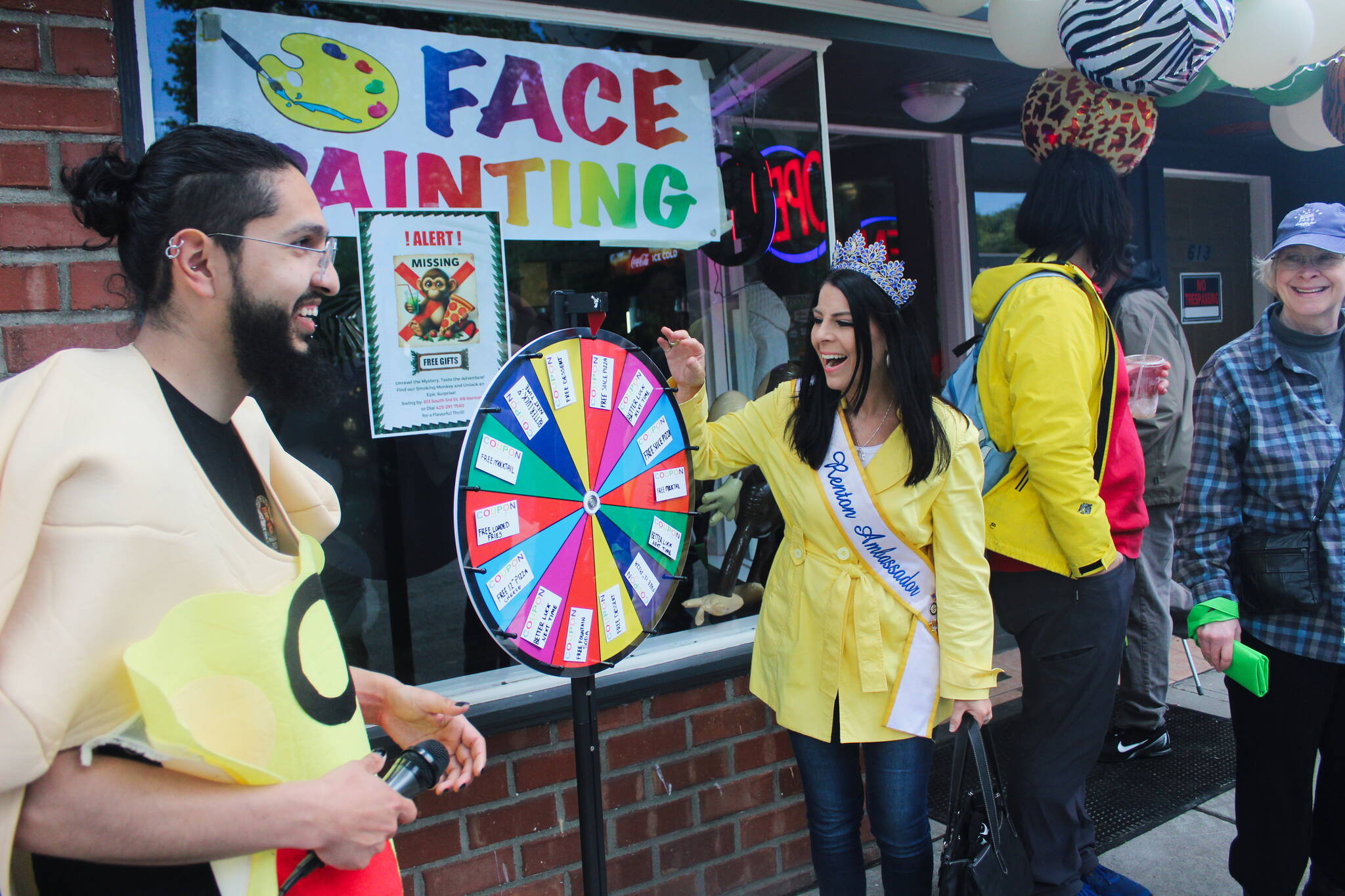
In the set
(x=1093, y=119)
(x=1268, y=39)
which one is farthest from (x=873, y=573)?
(x=1268, y=39)

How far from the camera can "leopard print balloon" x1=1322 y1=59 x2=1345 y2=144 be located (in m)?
4.09

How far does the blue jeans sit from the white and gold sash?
0.10 m

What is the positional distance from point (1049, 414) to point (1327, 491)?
72 cm

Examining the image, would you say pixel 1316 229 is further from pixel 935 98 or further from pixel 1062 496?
pixel 935 98

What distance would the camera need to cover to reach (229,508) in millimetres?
1238

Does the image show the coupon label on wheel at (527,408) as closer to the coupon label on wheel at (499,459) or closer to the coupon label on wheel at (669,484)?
the coupon label on wheel at (499,459)

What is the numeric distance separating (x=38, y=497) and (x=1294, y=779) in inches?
110

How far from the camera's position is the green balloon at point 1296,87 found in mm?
4102

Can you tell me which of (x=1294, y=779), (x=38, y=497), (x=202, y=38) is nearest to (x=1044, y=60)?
(x=1294, y=779)

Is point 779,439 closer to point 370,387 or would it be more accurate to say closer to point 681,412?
point 681,412

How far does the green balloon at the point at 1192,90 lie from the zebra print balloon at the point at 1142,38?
73 cm

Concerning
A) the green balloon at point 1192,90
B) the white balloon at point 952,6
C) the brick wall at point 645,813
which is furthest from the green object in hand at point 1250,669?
the green balloon at point 1192,90

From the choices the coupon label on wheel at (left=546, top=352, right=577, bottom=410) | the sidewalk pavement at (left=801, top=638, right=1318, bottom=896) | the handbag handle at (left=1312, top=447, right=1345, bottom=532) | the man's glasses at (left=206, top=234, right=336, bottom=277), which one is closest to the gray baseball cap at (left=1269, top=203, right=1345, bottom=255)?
the handbag handle at (left=1312, top=447, right=1345, bottom=532)

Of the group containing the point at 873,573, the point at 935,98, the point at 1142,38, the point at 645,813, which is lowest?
the point at 645,813
